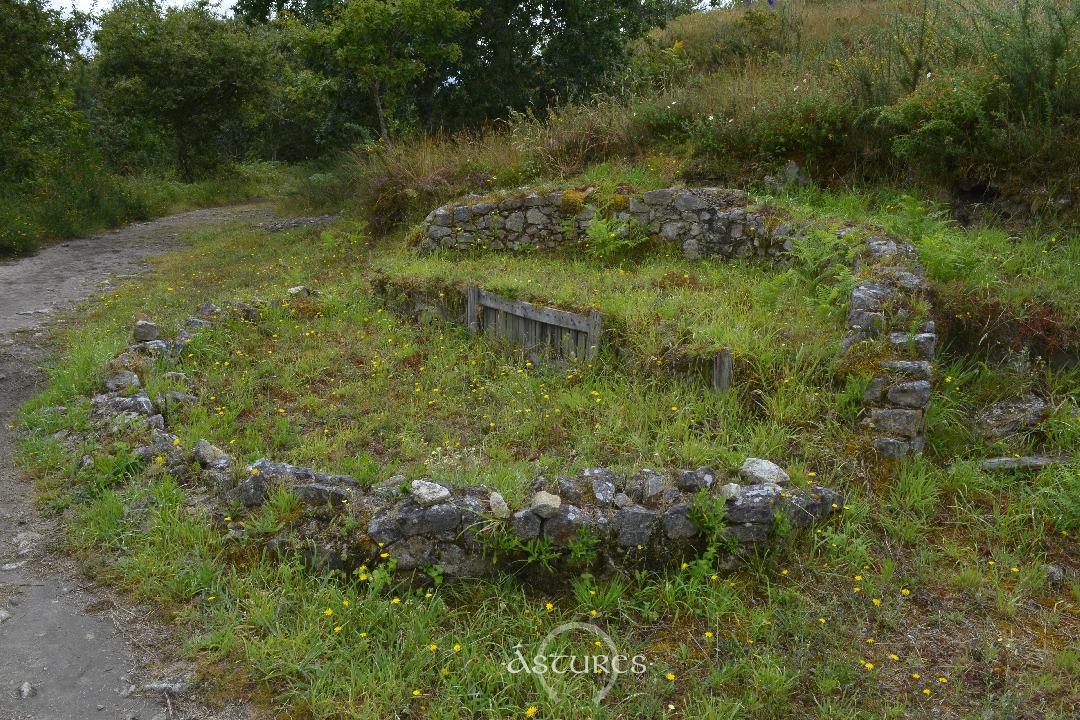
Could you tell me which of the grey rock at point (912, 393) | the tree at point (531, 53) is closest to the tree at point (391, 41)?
the tree at point (531, 53)

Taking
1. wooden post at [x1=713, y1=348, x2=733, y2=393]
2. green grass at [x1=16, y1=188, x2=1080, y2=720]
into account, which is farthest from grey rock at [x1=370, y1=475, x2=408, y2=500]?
wooden post at [x1=713, y1=348, x2=733, y2=393]

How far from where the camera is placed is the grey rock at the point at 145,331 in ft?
23.1

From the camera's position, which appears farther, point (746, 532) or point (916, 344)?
point (916, 344)

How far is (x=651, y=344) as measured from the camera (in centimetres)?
586

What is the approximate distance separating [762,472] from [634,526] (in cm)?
86

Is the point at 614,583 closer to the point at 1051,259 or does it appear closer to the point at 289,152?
the point at 1051,259

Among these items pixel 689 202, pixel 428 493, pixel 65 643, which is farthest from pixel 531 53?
pixel 65 643

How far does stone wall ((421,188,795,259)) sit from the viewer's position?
7770 millimetres

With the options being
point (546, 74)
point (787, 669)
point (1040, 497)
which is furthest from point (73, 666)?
point (546, 74)

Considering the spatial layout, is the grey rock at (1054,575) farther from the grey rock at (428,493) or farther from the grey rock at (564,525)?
the grey rock at (428,493)

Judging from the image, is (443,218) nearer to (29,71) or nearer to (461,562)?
(461,562)

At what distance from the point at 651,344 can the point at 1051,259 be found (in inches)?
142

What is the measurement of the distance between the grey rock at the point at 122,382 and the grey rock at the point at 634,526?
4.31 m

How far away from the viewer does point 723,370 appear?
5.41 metres
